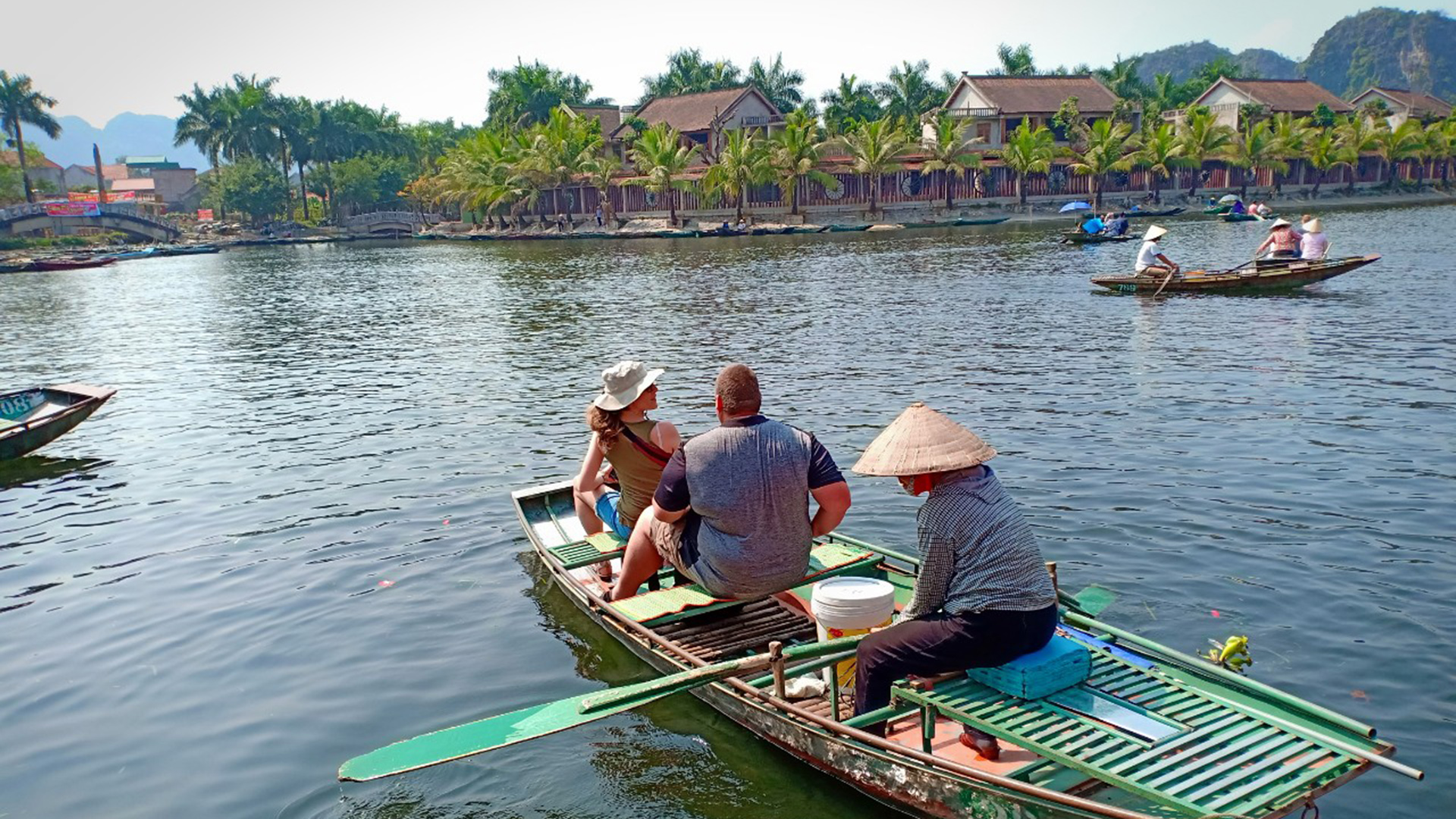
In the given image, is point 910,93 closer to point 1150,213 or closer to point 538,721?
point 1150,213

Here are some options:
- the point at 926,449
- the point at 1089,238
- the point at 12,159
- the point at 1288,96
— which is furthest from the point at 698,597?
the point at 12,159

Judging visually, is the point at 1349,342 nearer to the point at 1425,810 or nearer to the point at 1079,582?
the point at 1079,582

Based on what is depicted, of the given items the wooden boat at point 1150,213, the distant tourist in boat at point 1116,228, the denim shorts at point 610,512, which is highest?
the wooden boat at point 1150,213

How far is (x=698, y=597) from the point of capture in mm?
8273

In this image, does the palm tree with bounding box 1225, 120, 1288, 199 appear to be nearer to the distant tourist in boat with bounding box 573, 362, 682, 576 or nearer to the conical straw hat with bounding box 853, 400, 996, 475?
the distant tourist in boat with bounding box 573, 362, 682, 576

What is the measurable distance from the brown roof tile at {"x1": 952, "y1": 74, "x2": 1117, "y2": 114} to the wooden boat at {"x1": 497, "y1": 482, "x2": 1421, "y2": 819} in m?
81.0

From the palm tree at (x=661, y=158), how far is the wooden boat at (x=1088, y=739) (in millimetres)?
69799

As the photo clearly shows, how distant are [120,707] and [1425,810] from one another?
32.1 feet

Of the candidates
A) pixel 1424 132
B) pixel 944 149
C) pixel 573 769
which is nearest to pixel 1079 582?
pixel 573 769

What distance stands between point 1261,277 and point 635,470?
24977mm

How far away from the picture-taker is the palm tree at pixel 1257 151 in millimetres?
80688

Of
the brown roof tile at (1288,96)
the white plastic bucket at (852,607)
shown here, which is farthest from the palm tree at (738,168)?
the white plastic bucket at (852,607)

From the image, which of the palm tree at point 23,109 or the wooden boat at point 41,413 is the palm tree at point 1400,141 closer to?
the wooden boat at point 41,413

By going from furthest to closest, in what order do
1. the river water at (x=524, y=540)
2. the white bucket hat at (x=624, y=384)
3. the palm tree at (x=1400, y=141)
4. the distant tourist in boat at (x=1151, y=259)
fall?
the palm tree at (x=1400, y=141) → the distant tourist in boat at (x=1151, y=259) → the white bucket hat at (x=624, y=384) → the river water at (x=524, y=540)
